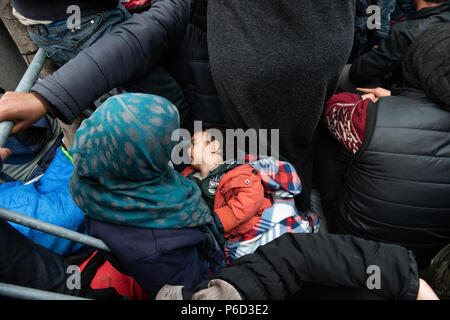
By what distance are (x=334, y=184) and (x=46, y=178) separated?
2001 millimetres

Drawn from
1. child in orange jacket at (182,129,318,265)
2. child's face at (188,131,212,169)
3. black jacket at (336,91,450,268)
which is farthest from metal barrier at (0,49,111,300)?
black jacket at (336,91,450,268)

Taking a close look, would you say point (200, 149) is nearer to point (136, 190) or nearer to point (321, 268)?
point (136, 190)

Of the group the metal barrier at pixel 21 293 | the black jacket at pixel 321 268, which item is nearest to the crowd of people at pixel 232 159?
the black jacket at pixel 321 268

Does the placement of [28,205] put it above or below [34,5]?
below

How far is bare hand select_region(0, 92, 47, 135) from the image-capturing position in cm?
92

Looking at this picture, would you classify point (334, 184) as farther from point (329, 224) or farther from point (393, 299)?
point (393, 299)

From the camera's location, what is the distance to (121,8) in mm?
1445

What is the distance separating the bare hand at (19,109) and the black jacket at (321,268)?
88 centimetres

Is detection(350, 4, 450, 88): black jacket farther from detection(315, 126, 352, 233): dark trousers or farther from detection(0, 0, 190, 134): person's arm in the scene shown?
detection(0, 0, 190, 134): person's arm

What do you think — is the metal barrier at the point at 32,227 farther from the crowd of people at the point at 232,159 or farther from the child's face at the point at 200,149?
the child's face at the point at 200,149

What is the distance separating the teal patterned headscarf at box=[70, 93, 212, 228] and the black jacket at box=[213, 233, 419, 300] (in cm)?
32
